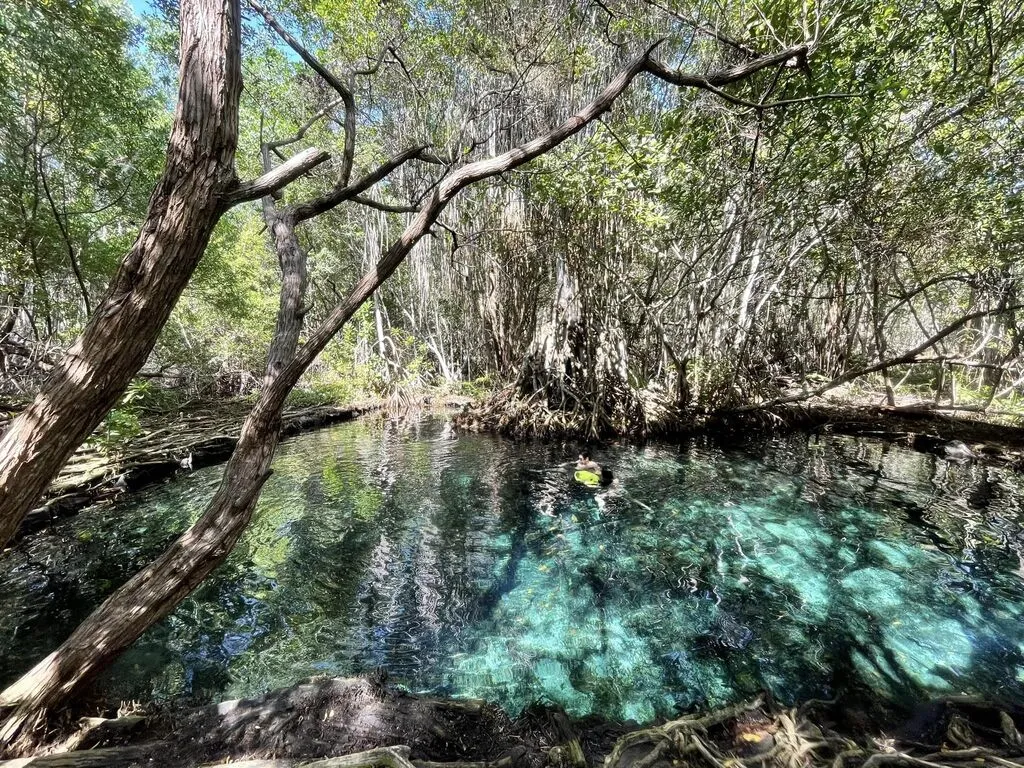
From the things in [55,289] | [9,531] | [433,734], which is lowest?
[433,734]

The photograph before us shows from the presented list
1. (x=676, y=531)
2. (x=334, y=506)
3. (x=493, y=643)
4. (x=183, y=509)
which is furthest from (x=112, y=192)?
(x=676, y=531)

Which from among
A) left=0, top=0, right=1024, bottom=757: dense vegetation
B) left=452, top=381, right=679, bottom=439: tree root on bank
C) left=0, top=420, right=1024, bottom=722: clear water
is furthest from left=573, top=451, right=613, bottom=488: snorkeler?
left=0, top=0, right=1024, bottom=757: dense vegetation

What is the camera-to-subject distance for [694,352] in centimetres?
1092

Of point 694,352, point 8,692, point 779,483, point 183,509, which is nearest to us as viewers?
point 8,692

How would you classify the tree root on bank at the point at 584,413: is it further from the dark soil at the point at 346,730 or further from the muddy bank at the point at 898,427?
the dark soil at the point at 346,730

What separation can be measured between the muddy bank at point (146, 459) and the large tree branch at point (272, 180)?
18.6 feet

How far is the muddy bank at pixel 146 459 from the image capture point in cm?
577

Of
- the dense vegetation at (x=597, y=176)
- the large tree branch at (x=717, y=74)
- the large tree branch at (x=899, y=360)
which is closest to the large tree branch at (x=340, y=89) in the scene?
the dense vegetation at (x=597, y=176)

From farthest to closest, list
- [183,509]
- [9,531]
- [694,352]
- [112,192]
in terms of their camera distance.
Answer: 1. [694,352]
2. [112,192]
3. [183,509]
4. [9,531]

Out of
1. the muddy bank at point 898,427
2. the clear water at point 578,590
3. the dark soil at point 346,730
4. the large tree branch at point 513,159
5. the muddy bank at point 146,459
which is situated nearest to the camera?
the dark soil at point 346,730

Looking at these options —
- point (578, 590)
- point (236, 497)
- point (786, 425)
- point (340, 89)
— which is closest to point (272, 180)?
point (340, 89)

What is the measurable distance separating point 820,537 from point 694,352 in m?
6.34

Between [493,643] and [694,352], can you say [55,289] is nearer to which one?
[493,643]

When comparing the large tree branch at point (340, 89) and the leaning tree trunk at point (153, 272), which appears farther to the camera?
the large tree branch at point (340, 89)
